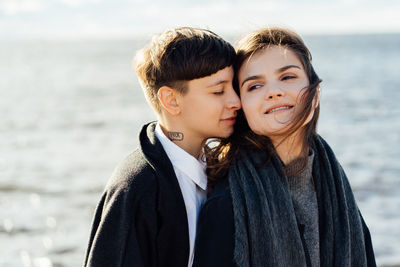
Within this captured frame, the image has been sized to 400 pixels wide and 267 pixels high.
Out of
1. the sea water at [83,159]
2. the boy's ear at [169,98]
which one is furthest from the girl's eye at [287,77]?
the sea water at [83,159]

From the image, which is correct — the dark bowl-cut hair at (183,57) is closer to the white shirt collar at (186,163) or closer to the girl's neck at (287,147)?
the white shirt collar at (186,163)

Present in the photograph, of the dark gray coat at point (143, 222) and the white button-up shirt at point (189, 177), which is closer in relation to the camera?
the dark gray coat at point (143, 222)

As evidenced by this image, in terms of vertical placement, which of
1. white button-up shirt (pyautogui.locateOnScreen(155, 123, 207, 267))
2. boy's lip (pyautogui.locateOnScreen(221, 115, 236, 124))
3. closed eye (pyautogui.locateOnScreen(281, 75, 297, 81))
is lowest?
white button-up shirt (pyautogui.locateOnScreen(155, 123, 207, 267))

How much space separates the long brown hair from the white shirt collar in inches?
1.8

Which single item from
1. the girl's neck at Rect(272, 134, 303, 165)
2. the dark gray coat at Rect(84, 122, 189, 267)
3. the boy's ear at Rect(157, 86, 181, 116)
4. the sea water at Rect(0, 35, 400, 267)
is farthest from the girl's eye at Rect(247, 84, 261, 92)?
the sea water at Rect(0, 35, 400, 267)

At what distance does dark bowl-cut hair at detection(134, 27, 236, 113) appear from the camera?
8.93 feet

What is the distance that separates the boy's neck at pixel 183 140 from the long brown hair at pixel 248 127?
0.11 metres

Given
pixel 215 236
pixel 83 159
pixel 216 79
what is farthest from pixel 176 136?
pixel 83 159

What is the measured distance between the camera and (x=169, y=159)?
2.60 m

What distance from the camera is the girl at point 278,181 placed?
2361 mm

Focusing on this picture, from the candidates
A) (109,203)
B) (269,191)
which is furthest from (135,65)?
(269,191)

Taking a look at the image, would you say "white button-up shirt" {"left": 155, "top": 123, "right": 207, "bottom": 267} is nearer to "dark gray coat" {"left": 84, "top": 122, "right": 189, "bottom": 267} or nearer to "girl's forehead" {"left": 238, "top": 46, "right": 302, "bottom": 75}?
"dark gray coat" {"left": 84, "top": 122, "right": 189, "bottom": 267}

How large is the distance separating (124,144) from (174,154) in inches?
276

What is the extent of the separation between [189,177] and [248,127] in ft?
1.34
